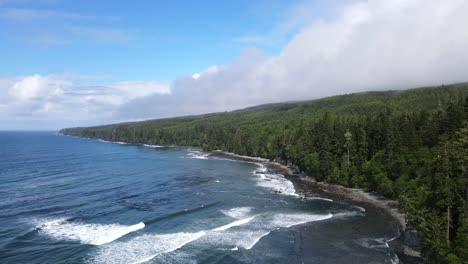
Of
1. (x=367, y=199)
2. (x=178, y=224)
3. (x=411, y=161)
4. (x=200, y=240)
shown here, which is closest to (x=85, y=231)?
(x=178, y=224)

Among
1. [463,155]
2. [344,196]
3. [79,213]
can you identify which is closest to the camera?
[463,155]

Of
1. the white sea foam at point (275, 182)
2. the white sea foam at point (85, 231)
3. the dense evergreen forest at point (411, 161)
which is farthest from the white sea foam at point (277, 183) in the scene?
the white sea foam at point (85, 231)

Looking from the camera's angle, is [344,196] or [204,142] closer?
[344,196]

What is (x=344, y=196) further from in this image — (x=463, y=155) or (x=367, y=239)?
(x=463, y=155)

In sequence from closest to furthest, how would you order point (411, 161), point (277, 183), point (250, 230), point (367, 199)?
point (250, 230) < point (367, 199) < point (411, 161) < point (277, 183)

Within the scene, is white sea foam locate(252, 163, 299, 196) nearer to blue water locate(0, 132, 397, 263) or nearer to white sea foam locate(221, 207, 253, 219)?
blue water locate(0, 132, 397, 263)

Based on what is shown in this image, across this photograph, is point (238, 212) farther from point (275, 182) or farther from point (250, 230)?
point (275, 182)

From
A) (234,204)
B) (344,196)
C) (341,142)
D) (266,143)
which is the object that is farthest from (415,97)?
(234,204)
